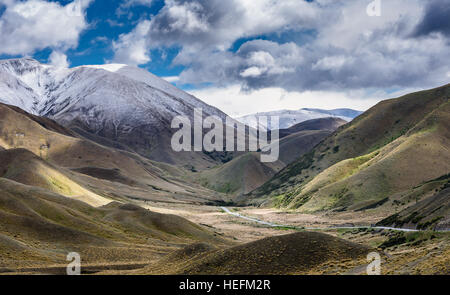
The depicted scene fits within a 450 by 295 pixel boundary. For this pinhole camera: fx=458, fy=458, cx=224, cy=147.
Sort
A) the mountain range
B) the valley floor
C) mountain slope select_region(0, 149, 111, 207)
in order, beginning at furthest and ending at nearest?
mountain slope select_region(0, 149, 111, 207), the mountain range, the valley floor

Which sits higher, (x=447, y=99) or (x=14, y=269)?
(x=447, y=99)

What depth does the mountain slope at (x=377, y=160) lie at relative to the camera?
10950 cm

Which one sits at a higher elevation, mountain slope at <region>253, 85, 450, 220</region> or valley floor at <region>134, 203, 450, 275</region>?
mountain slope at <region>253, 85, 450, 220</region>

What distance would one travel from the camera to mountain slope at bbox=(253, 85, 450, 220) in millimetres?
109500

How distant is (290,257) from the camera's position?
106 ft

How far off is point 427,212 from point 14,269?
47.7m

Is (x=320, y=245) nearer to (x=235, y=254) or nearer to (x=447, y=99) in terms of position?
(x=235, y=254)

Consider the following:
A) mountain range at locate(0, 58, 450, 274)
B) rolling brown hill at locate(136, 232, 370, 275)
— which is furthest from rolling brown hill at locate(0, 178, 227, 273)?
rolling brown hill at locate(136, 232, 370, 275)

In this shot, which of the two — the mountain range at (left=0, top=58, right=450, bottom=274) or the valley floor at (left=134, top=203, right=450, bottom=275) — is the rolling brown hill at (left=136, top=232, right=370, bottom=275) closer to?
the mountain range at (left=0, top=58, right=450, bottom=274)

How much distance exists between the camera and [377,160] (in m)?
125

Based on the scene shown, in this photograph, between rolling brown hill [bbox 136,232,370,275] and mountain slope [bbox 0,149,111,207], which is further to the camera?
Answer: mountain slope [bbox 0,149,111,207]

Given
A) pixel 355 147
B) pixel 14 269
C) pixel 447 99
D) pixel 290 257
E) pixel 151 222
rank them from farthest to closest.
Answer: pixel 355 147, pixel 447 99, pixel 151 222, pixel 14 269, pixel 290 257
